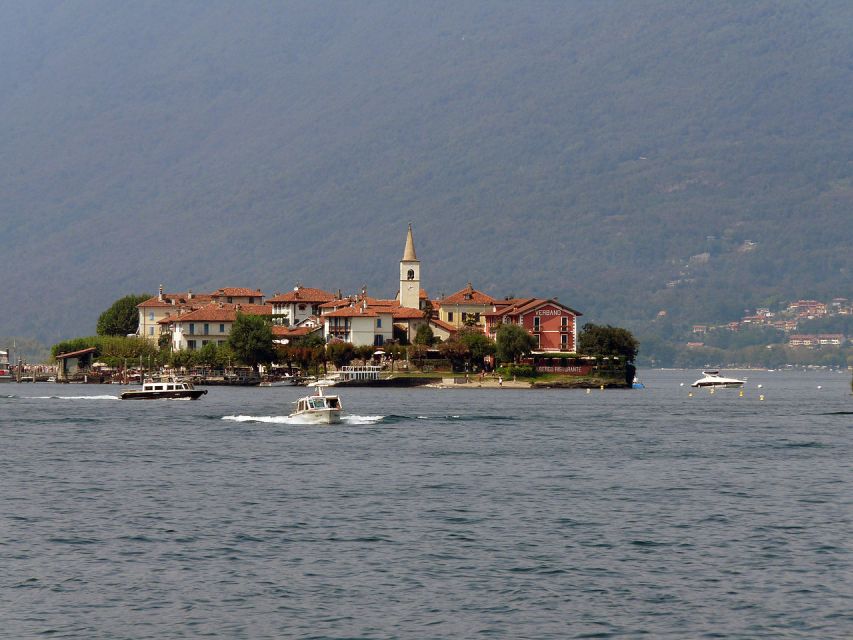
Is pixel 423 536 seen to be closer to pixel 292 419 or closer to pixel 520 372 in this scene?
pixel 292 419

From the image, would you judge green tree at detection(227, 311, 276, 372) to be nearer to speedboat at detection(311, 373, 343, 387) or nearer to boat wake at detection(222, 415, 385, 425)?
speedboat at detection(311, 373, 343, 387)

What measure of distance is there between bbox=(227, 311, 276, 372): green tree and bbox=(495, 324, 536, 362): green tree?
3087cm

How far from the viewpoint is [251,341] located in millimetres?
192625

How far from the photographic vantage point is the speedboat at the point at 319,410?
3824 inches

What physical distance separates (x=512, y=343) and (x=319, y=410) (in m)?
82.6

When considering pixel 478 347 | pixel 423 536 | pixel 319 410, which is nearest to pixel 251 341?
pixel 478 347

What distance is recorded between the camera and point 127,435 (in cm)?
8706

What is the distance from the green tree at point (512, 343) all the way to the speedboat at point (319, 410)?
7832 centimetres

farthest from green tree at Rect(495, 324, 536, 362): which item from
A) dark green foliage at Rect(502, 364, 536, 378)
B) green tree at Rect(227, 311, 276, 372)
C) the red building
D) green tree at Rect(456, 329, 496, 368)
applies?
green tree at Rect(227, 311, 276, 372)

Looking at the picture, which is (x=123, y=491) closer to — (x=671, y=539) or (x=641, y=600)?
(x=671, y=539)

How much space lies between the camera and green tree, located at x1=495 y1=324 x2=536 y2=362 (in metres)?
178

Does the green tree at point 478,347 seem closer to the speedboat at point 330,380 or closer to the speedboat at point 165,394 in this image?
the speedboat at point 330,380

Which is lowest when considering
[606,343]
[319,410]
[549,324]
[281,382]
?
[319,410]

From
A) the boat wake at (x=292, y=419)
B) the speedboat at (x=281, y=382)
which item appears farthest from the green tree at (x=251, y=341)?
the boat wake at (x=292, y=419)
